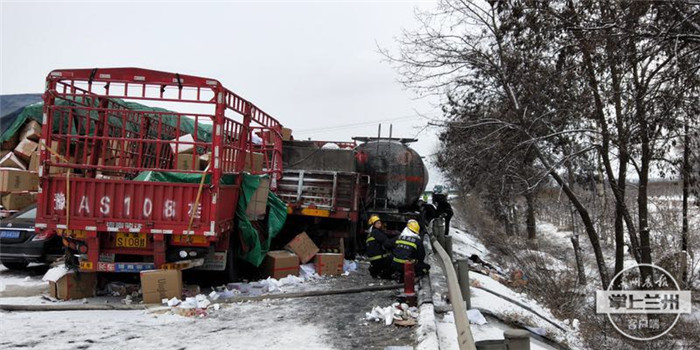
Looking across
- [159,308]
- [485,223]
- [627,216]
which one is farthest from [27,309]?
[485,223]

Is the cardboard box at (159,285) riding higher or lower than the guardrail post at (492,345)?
lower

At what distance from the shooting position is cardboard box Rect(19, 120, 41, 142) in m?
15.2

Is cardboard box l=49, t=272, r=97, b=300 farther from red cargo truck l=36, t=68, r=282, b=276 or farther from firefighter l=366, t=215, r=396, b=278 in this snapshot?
firefighter l=366, t=215, r=396, b=278

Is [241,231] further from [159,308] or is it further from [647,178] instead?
[647,178]

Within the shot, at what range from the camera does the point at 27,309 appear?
249 inches

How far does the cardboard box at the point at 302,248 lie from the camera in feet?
31.9

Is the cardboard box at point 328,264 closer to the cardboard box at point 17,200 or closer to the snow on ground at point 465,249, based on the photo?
the cardboard box at point 17,200

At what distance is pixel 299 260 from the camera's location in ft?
31.4

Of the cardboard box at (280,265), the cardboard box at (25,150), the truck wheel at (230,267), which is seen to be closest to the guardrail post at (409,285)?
the cardboard box at (280,265)

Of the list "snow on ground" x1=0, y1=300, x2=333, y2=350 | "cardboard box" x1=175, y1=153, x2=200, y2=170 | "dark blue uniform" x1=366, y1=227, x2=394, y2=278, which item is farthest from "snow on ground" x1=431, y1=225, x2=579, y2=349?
"cardboard box" x1=175, y1=153, x2=200, y2=170

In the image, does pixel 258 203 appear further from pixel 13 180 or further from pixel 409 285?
pixel 13 180

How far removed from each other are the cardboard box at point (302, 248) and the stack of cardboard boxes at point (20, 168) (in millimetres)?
5454

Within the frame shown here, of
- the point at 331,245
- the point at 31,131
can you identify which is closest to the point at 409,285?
the point at 331,245

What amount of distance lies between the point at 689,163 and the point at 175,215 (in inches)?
→ 441
